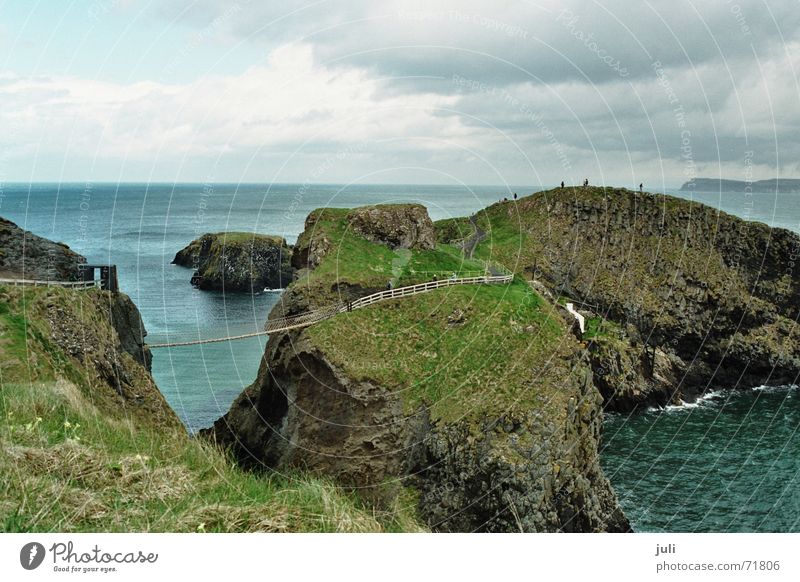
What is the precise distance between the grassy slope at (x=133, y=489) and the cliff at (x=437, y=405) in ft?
73.0

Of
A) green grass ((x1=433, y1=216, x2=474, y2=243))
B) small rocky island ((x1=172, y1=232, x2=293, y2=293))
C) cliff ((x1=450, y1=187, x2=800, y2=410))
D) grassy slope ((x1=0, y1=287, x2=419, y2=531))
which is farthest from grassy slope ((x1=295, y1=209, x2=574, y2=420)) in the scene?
small rocky island ((x1=172, y1=232, x2=293, y2=293))

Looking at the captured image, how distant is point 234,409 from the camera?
47.8m

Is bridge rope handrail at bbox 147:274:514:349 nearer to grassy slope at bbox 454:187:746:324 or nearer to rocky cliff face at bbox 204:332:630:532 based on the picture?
rocky cliff face at bbox 204:332:630:532

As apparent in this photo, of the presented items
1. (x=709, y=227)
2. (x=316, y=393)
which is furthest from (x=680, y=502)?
(x=709, y=227)

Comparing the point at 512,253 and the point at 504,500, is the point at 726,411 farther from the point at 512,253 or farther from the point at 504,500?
the point at 504,500

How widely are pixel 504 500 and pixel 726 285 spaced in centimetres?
7489

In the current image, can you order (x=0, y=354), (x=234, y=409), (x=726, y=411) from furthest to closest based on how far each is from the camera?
(x=726, y=411) → (x=234, y=409) → (x=0, y=354)

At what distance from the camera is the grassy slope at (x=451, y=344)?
3756 cm

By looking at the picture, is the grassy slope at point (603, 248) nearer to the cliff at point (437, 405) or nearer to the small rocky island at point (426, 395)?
the small rocky island at point (426, 395)

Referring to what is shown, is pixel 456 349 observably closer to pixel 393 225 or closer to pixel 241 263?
pixel 393 225

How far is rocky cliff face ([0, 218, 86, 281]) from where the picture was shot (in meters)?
35.2

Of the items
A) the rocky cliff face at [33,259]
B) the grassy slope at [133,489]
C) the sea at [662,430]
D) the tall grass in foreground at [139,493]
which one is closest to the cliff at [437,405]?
the sea at [662,430]

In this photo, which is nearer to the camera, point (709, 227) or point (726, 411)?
point (726, 411)

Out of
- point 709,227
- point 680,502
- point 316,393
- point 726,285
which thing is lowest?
point 680,502
